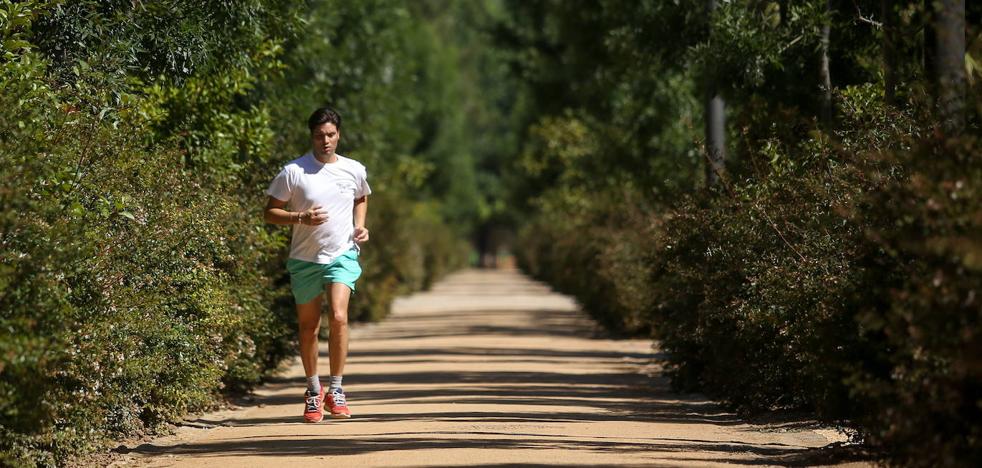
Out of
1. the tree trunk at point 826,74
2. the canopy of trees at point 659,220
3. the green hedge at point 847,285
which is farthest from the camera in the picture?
the tree trunk at point 826,74

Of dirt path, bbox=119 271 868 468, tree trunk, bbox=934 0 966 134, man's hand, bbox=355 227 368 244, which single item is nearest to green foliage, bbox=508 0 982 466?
tree trunk, bbox=934 0 966 134

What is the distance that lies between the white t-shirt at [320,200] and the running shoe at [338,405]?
0.98 meters

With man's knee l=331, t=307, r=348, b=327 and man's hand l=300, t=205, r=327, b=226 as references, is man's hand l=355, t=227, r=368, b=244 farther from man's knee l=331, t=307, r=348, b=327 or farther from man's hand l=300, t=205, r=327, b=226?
man's knee l=331, t=307, r=348, b=327

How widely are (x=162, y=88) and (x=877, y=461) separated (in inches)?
308

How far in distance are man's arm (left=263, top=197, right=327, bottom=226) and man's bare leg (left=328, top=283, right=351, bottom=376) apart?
510mm

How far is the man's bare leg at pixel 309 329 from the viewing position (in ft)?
A: 40.4

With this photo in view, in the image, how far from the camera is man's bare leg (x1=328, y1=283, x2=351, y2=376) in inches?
478

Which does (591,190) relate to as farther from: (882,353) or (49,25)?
(882,353)

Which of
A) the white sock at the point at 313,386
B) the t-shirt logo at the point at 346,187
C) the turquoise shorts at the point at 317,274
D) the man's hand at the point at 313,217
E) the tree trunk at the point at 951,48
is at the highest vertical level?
the tree trunk at the point at 951,48

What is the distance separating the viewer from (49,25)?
13.0m

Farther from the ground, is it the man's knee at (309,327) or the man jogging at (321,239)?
the man jogging at (321,239)

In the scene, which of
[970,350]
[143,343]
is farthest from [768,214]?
[970,350]

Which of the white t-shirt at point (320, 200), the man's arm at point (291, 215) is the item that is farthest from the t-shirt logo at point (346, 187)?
the man's arm at point (291, 215)

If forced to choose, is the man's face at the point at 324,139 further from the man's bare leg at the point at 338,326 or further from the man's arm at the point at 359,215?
the man's bare leg at the point at 338,326
